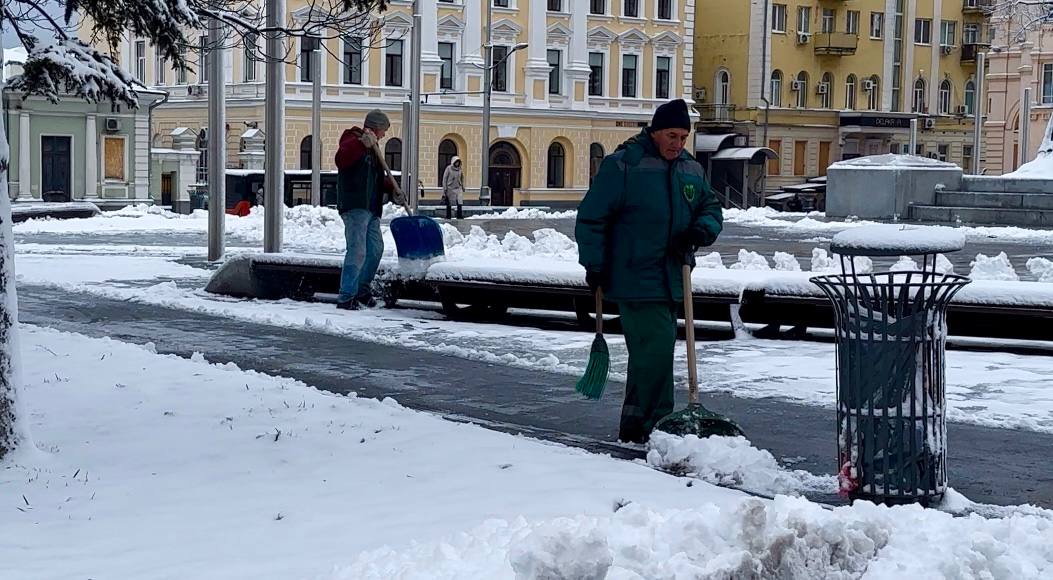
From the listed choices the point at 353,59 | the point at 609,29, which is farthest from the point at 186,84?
the point at 609,29

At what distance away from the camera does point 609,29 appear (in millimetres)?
60781

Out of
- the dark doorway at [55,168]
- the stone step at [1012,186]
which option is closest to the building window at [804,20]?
the dark doorway at [55,168]

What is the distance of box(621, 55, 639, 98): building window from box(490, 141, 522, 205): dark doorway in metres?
6.08

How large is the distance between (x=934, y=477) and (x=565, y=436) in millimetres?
2217

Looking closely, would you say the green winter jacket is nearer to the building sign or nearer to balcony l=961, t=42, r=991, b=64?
the building sign

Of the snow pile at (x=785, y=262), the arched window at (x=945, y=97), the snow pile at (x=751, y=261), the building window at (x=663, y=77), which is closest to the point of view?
the snow pile at (x=785, y=262)

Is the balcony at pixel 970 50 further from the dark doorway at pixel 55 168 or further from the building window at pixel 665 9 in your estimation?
the dark doorway at pixel 55 168

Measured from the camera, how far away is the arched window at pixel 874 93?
7112 cm

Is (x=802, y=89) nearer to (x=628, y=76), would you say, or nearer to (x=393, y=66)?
(x=628, y=76)

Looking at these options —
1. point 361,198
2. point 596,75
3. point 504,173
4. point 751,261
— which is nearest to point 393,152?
point 504,173

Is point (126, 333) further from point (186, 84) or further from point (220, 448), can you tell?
point (186, 84)

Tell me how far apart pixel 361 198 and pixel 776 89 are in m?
55.4

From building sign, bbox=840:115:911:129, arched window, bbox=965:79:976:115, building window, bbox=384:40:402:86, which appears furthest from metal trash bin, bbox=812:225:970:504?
arched window, bbox=965:79:976:115

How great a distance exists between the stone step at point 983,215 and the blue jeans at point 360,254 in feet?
65.8
